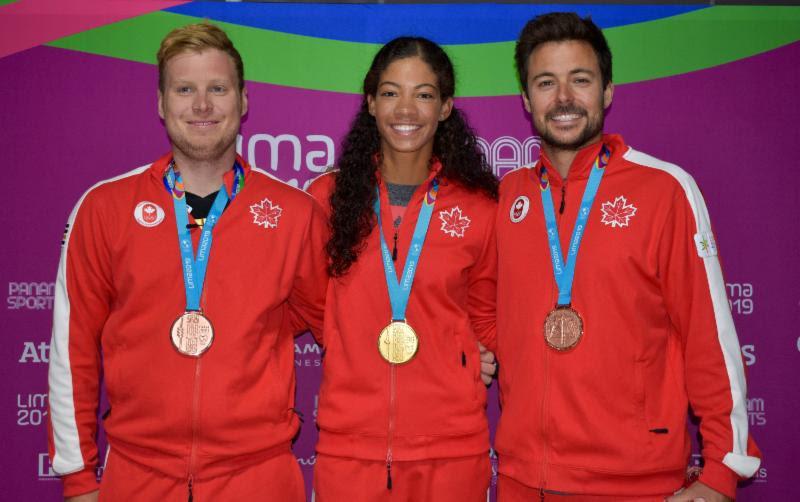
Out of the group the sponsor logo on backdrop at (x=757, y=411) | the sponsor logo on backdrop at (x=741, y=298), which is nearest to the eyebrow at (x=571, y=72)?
the sponsor logo on backdrop at (x=741, y=298)

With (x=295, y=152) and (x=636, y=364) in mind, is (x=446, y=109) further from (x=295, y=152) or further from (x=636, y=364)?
(x=636, y=364)

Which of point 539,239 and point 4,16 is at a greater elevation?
point 4,16

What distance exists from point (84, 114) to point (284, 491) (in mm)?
2203

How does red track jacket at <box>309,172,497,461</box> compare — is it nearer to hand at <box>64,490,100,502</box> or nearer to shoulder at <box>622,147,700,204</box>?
shoulder at <box>622,147,700,204</box>

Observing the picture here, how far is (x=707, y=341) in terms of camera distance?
2818 mm

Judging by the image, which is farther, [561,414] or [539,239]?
[539,239]

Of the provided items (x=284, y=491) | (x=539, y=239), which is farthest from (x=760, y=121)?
(x=284, y=491)

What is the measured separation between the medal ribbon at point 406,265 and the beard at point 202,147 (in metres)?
0.72

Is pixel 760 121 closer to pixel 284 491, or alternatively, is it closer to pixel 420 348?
pixel 420 348

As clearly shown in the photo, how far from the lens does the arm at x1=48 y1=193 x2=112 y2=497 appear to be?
2.95 meters

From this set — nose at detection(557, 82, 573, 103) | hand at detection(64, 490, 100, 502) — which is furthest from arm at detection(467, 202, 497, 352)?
hand at detection(64, 490, 100, 502)

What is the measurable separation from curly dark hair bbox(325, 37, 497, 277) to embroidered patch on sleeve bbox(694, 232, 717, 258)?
903mm

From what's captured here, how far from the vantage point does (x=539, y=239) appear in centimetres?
308

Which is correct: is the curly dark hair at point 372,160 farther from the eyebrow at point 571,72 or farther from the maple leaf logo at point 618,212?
the maple leaf logo at point 618,212
